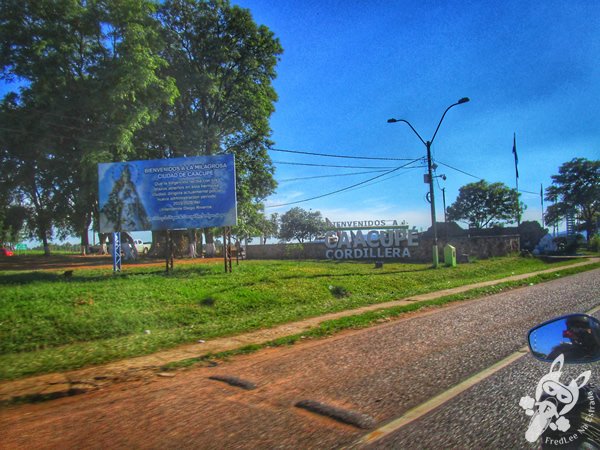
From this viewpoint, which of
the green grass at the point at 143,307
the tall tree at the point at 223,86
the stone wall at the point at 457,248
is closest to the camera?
the green grass at the point at 143,307

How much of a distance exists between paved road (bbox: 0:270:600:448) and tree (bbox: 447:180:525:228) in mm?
60945

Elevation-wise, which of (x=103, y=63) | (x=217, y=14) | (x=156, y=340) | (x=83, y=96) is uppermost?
(x=217, y=14)

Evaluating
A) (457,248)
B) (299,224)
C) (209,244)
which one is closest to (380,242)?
(457,248)

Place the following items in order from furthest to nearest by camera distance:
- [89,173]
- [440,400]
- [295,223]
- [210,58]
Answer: [295,223] < [210,58] < [89,173] < [440,400]

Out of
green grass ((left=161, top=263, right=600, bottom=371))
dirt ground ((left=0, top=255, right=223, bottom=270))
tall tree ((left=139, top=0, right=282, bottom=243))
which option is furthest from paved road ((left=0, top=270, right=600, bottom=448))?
tall tree ((left=139, top=0, right=282, bottom=243))

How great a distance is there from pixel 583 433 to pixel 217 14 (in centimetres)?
3403

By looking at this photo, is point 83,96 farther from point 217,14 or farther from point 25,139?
point 217,14

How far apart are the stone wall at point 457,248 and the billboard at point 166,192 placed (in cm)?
1779

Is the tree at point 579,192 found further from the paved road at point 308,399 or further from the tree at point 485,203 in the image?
the paved road at point 308,399

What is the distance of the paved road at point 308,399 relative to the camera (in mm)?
3461

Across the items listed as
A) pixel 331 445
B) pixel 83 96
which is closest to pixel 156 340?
pixel 331 445

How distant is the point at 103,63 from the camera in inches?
929

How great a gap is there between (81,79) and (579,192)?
60.9 m

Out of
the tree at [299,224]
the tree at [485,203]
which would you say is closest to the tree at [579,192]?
the tree at [485,203]
